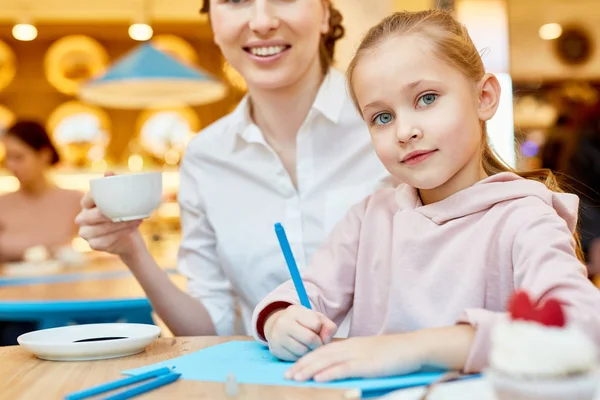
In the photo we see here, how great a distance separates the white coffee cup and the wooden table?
203 millimetres

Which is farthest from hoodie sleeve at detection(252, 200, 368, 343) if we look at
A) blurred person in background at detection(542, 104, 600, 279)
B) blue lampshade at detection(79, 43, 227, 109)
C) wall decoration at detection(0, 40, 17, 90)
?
wall decoration at detection(0, 40, 17, 90)

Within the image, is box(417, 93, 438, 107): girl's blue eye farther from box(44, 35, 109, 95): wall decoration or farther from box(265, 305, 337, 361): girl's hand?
box(44, 35, 109, 95): wall decoration

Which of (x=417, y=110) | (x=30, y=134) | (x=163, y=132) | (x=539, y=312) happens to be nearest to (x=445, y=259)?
(x=417, y=110)

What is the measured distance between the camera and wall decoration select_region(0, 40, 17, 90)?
6016mm

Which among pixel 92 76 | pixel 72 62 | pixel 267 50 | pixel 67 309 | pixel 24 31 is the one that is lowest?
pixel 67 309

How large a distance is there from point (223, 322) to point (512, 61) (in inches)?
259

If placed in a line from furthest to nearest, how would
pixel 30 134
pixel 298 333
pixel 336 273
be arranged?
pixel 30 134 → pixel 336 273 → pixel 298 333

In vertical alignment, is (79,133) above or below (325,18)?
below

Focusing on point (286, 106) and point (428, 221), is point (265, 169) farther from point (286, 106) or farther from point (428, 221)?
point (428, 221)

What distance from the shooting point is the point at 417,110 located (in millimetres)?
995

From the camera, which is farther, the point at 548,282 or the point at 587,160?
the point at 587,160

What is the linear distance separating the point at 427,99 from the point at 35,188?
132 inches

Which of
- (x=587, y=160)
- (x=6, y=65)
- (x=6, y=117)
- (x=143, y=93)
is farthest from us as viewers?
(x=6, y=117)

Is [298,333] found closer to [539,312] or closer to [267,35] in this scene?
[539,312]
